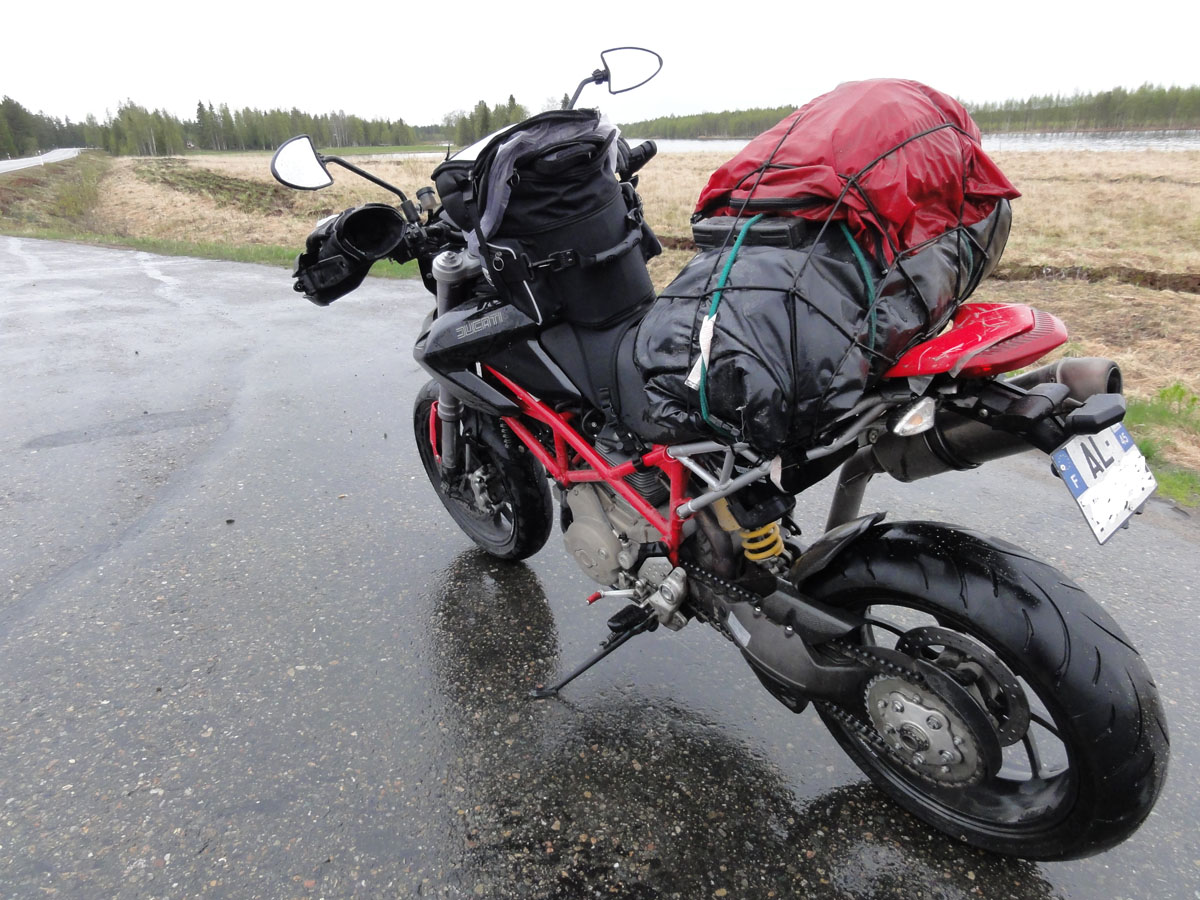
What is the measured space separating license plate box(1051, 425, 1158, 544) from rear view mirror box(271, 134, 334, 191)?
215 centimetres

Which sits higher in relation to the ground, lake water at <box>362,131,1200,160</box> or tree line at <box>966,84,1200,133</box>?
tree line at <box>966,84,1200,133</box>

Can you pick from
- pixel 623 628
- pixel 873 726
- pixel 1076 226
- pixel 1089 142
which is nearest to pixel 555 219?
pixel 623 628

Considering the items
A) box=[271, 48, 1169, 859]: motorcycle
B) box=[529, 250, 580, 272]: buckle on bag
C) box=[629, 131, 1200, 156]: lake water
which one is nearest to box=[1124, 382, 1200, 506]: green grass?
box=[271, 48, 1169, 859]: motorcycle

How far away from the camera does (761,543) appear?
209cm

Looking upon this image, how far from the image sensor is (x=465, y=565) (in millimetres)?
3383

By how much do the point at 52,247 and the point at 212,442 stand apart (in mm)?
12116

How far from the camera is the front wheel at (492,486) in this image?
118 inches

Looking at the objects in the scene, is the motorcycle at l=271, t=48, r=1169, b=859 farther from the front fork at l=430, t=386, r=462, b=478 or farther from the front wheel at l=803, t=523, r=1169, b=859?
the front fork at l=430, t=386, r=462, b=478

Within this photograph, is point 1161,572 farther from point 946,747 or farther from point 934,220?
Result: point 934,220

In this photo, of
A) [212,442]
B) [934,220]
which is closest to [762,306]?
[934,220]

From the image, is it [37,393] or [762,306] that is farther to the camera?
[37,393]

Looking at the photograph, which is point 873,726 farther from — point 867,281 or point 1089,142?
point 1089,142

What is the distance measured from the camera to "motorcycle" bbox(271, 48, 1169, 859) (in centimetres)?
163

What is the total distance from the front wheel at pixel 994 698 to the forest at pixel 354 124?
3816 cm
